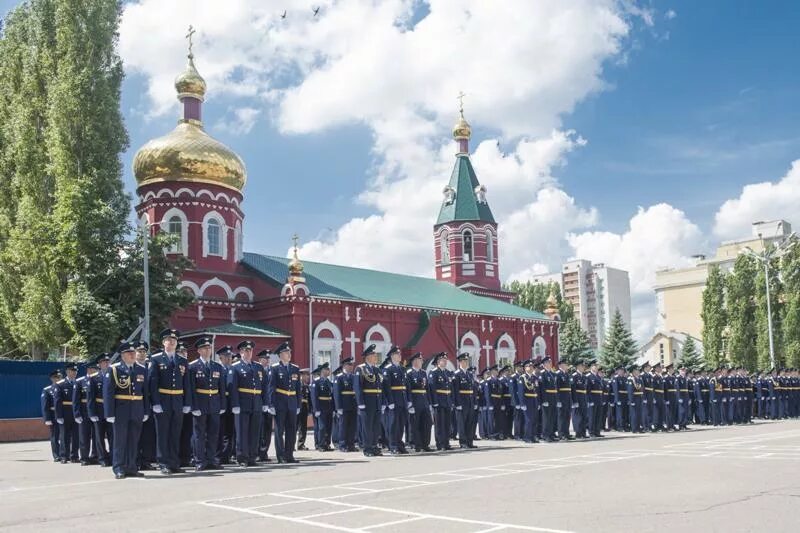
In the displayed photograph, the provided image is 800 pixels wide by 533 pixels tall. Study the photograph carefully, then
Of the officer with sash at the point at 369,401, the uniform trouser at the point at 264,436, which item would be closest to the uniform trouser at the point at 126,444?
the uniform trouser at the point at 264,436

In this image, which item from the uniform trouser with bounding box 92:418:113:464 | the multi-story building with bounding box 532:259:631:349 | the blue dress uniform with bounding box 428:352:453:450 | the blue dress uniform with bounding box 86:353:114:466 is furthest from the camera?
the multi-story building with bounding box 532:259:631:349

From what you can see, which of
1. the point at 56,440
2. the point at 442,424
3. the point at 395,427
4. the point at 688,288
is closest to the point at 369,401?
the point at 395,427

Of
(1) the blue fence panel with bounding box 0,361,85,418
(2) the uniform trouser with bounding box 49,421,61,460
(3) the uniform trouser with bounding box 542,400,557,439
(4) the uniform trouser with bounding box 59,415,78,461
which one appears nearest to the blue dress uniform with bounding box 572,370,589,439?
(3) the uniform trouser with bounding box 542,400,557,439

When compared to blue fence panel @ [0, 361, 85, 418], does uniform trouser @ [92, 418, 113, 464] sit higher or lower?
lower

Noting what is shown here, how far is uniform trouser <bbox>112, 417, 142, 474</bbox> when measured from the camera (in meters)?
11.3

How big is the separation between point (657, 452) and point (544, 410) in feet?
13.7

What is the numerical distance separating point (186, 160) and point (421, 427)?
21187 millimetres

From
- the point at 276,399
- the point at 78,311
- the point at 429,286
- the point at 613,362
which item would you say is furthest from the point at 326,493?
the point at 613,362

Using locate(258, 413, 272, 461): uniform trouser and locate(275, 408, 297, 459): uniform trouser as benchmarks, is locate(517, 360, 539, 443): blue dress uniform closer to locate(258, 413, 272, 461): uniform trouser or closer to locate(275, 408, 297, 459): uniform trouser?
locate(275, 408, 297, 459): uniform trouser

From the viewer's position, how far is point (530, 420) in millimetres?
17516

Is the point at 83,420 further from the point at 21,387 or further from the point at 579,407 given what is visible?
the point at 579,407

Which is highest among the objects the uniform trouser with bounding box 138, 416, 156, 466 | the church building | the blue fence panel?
the church building

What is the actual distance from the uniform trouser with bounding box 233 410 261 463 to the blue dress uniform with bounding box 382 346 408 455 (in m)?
2.87

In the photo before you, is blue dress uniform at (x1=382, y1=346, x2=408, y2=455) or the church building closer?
blue dress uniform at (x1=382, y1=346, x2=408, y2=455)
